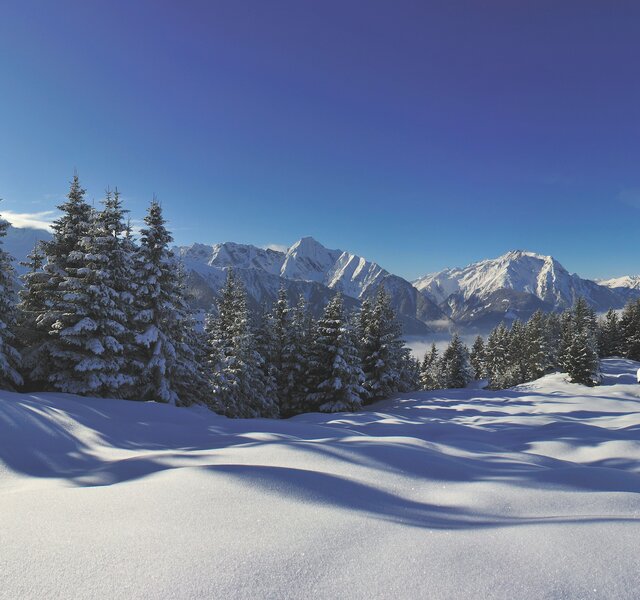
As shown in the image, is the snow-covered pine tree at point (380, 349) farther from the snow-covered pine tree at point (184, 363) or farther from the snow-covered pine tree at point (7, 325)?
the snow-covered pine tree at point (7, 325)

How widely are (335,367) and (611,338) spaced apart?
189 ft

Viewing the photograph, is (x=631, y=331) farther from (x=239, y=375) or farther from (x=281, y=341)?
(x=239, y=375)

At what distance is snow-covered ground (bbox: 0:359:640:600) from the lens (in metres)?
2.04

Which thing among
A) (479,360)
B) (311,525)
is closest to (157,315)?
(311,525)

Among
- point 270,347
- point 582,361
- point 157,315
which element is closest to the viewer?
point 157,315

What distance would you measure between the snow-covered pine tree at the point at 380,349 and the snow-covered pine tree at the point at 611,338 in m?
48.1

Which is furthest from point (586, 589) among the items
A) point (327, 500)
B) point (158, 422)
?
point (158, 422)

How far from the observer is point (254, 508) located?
3.14 meters

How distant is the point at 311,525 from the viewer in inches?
110

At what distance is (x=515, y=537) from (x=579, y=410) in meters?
19.8

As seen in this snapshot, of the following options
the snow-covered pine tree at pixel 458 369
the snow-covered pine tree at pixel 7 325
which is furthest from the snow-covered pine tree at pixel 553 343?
the snow-covered pine tree at pixel 7 325

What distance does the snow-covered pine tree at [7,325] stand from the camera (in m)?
14.5

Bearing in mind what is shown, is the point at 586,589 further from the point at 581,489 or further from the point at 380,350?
the point at 380,350

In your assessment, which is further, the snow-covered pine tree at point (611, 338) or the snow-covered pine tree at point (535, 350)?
the snow-covered pine tree at point (611, 338)
